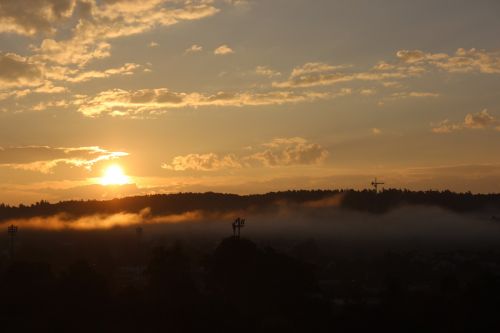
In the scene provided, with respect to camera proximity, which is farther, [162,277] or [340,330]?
[162,277]

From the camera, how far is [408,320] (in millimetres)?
84562

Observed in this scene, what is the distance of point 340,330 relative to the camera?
83.4 metres

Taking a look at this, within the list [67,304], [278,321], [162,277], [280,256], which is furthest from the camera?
[280,256]

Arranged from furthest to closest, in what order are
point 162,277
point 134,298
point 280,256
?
point 280,256 → point 162,277 → point 134,298

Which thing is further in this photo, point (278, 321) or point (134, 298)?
point (134, 298)

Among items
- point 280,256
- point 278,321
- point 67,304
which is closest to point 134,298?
point 67,304

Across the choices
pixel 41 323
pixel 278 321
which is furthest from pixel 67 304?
pixel 278 321

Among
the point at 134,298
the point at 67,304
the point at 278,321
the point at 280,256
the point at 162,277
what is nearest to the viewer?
the point at 278,321

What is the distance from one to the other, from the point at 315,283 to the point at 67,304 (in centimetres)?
4368

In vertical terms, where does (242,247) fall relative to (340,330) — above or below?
above

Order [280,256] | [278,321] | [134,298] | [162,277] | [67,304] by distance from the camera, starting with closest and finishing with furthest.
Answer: [278,321], [67,304], [134,298], [162,277], [280,256]

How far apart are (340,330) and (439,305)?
54.6 feet

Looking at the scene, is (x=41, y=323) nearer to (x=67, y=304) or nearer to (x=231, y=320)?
(x=67, y=304)

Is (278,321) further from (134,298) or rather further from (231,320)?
(134,298)
